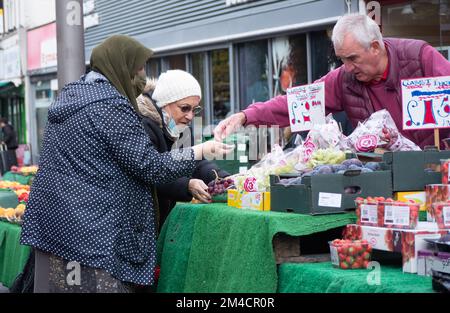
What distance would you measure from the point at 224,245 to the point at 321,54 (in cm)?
828

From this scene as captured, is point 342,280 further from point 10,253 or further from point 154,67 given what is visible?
point 154,67

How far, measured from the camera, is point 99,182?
3539 mm

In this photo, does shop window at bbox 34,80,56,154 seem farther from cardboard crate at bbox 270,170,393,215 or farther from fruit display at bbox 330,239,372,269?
fruit display at bbox 330,239,372,269

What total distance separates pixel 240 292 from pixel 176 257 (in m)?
0.84

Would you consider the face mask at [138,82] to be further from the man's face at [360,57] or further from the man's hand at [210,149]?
the man's face at [360,57]

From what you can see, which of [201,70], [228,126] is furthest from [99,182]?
[201,70]

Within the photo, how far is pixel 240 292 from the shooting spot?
11.5 feet

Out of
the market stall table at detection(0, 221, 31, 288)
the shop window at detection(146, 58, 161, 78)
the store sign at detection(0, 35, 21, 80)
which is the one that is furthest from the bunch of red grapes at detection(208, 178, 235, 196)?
the store sign at detection(0, 35, 21, 80)

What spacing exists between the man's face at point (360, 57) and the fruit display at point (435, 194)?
737 millimetres

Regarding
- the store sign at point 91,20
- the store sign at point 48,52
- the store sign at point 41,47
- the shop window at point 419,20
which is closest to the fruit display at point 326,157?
the shop window at point 419,20

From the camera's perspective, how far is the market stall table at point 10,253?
5.97m
